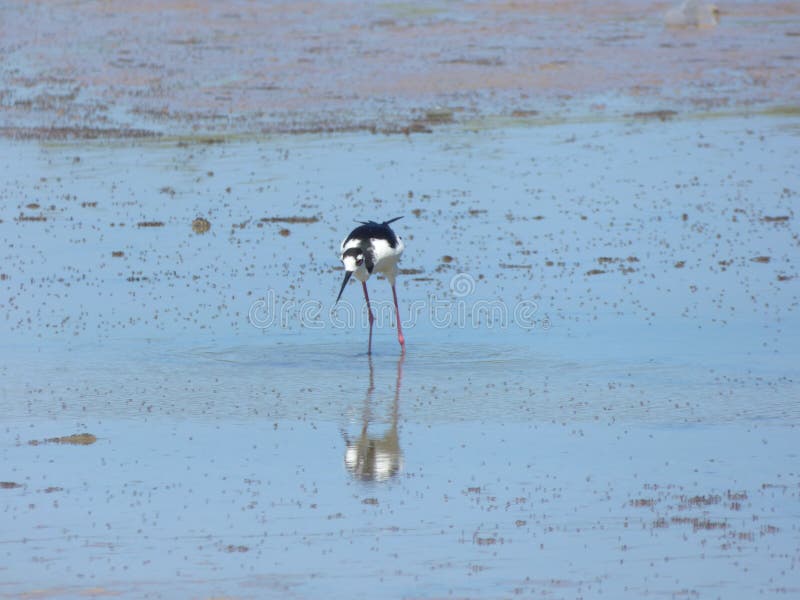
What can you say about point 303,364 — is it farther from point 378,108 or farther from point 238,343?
point 378,108

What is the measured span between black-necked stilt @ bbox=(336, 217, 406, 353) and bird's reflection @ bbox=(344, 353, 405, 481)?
2.60 meters

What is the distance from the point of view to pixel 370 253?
54.6 feet

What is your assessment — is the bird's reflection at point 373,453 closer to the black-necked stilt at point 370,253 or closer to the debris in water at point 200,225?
the black-necked stilt at point 370,253

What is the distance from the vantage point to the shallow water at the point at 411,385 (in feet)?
→ 33.6

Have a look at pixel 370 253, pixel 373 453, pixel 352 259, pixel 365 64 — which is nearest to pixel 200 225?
pixel 370 253

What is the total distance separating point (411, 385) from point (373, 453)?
8.28ft

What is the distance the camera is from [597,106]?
37.9 meters

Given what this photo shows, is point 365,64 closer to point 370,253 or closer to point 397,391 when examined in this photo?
point 370,253

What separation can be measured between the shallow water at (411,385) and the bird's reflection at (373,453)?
0.05m

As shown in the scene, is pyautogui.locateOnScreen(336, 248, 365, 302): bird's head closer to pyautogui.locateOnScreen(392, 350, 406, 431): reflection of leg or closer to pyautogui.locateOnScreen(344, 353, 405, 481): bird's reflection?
pyautogui.locateOnScreen(392, 350, 406, 431): reflection of leg

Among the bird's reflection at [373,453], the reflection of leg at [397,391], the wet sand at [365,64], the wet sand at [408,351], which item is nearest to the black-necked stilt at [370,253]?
the reflection of leg at [397,391]

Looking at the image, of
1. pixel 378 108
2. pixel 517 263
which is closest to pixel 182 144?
pixel 378 108

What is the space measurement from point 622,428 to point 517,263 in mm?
7792

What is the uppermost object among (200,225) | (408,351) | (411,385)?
(200,225)
